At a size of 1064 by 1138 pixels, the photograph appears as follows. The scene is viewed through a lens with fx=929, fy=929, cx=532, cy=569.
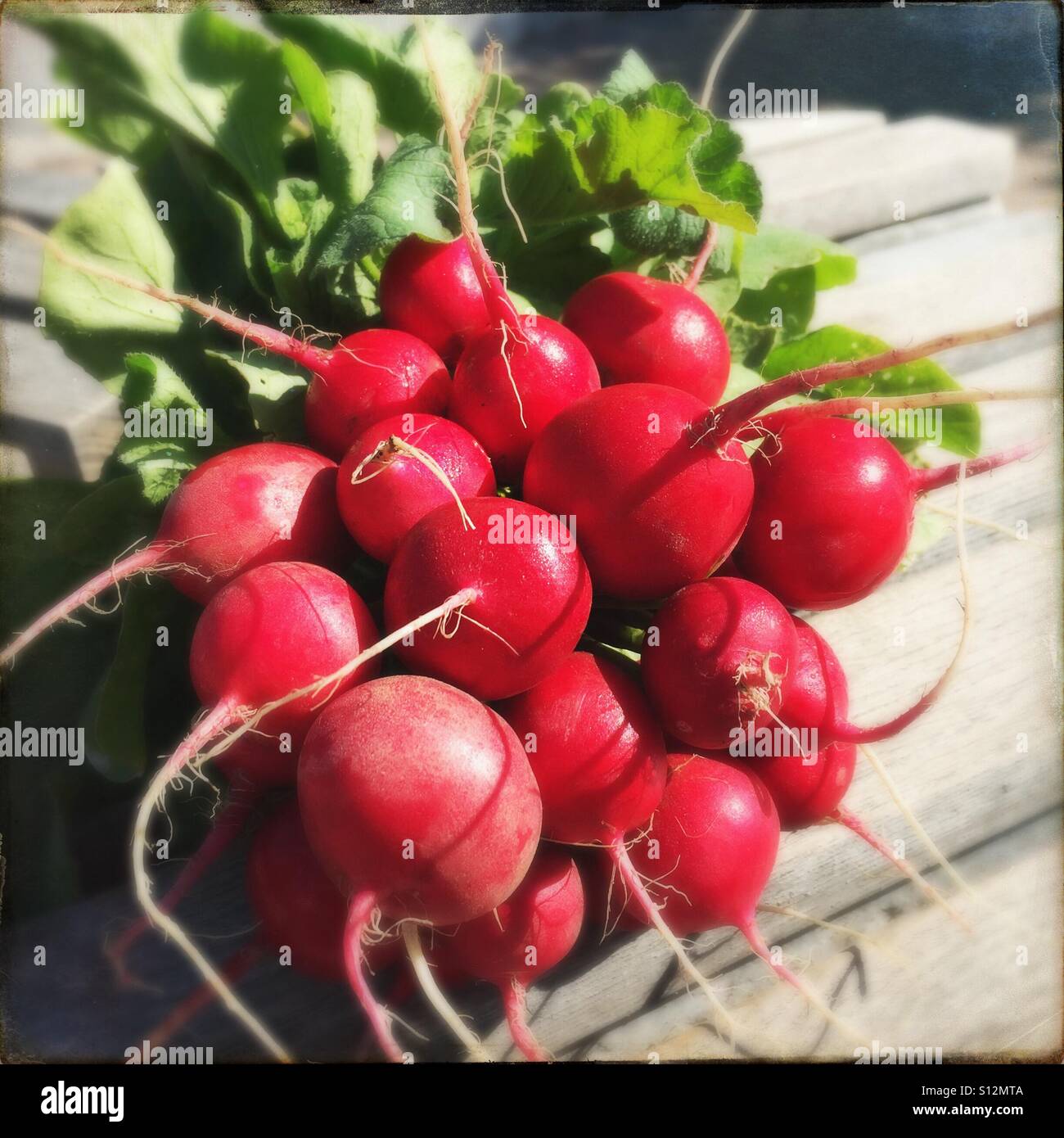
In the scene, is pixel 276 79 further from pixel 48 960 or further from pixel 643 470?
pixel 48 960

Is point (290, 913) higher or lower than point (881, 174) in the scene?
lower

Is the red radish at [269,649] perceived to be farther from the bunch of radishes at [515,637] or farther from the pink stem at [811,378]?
the pink stem at [811,378]

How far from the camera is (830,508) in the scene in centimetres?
84

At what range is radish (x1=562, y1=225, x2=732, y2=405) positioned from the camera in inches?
37.8

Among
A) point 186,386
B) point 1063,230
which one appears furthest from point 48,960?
point 1063,230

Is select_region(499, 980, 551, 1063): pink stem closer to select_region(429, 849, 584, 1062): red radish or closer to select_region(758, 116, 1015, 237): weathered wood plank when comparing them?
select_region(429, 849, 584, 1062): red radish

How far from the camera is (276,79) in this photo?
1112mm

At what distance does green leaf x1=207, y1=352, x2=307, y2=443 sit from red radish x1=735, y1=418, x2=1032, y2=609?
19.3 inches

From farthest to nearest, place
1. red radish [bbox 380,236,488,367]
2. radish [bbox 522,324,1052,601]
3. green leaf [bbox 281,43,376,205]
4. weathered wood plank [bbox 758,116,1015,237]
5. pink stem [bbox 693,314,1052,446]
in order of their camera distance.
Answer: weathered wood plank [bbox 758,116,1015,237]
green leaf [bbox 281,43,376,205]
red radish [bbox 380,236,488,367]
radish [bbox 522,324,1052,601]
pink stem [bbox 693,314,1052,446]

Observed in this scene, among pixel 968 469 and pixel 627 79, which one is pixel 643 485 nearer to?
pixel 968 469

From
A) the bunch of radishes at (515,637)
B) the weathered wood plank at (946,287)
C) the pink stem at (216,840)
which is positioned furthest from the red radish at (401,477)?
the weathered wood plank at (946,287)

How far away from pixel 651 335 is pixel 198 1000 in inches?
31.1

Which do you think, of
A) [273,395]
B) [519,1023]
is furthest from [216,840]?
[273,395]

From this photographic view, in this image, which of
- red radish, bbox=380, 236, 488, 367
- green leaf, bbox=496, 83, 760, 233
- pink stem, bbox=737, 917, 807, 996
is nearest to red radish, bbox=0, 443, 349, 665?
red radish, bbox=380, 236, 488, 367
